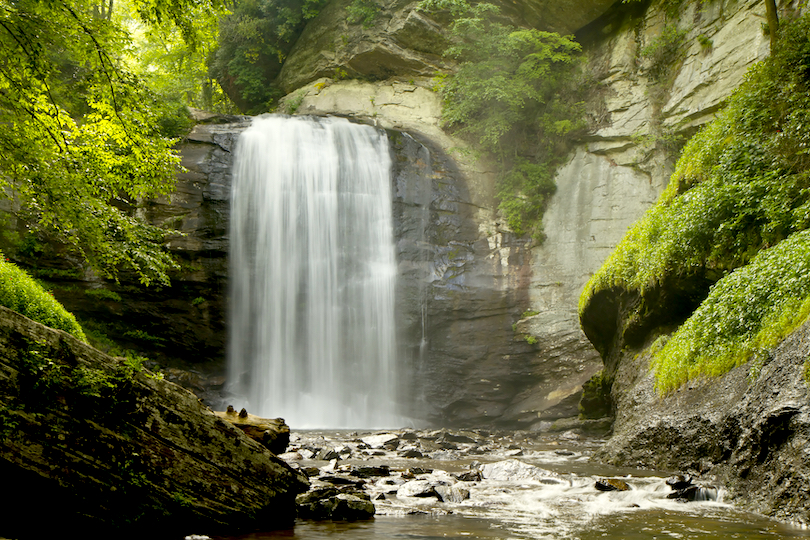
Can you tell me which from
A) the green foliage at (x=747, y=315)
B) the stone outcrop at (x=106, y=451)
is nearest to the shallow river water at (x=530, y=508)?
the stone outcrop at (x=106, y=451)

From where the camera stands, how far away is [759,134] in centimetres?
950

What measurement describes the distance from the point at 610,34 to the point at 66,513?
24.5m

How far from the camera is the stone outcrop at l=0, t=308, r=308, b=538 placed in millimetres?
3414

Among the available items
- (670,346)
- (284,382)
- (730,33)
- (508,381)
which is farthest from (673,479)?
(730,33)

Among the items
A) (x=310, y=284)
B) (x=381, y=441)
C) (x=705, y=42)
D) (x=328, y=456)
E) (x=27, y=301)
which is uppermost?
(x=705, y=42)

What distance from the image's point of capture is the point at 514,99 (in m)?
22.0

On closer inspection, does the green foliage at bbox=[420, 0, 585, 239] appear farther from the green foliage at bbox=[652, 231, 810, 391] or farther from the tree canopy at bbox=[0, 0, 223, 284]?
the tree canopy at bbox=[0, 0, 223, 284]

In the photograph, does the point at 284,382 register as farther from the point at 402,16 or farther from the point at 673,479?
the point at 402,16

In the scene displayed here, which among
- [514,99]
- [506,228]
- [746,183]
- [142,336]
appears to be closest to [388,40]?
[514,99]

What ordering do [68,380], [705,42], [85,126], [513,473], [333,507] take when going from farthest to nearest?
[705,42] → [85,126] → [513,473] → [333,507] → [68,380]

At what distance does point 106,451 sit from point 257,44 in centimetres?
2667

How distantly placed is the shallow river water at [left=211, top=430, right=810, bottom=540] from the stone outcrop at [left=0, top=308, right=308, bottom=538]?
52 centimetres

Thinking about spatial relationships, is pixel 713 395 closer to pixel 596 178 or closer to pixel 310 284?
pixel 310 284

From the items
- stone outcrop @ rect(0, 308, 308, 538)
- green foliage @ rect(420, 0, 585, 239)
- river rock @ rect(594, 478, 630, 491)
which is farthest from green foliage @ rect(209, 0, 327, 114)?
stone outcrop @ rect(0, 308, 308, 538)
